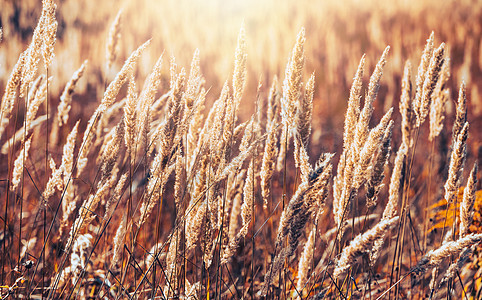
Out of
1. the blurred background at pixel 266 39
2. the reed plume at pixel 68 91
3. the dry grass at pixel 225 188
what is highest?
the blurred background at pixel 266 39

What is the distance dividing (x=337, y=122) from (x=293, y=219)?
12.3 ft

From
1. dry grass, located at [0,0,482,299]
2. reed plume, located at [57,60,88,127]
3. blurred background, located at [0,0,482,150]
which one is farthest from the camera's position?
blurred background, located at [0,0,482,150]

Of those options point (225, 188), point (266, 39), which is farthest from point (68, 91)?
point (266, 39)

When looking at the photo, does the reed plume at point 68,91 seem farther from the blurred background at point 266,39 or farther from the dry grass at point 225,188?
the blurred background at point 266,39

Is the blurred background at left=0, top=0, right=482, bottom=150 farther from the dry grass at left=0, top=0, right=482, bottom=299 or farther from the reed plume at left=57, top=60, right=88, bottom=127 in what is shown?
the reed plume at left=57, top=60, right=88, bottom=127

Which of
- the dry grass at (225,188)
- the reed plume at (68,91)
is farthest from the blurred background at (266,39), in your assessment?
the reed plume at (68,91)

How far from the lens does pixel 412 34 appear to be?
202 inches

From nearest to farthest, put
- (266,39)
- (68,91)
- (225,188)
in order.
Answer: (225,188)
(68,91)
(266,39)

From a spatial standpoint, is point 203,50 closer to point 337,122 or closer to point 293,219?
point 337,122

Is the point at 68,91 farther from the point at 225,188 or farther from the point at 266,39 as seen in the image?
the point at 266,39

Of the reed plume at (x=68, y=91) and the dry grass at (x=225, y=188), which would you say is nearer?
the dry grass at (x=225, y=188)

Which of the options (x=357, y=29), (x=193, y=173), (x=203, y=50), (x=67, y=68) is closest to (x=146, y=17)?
(x=203, y=50)

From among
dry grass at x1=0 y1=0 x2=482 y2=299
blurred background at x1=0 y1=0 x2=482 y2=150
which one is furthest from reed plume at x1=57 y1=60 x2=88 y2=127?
blurred background at x1=0 y1=0 x2=482 y2=150

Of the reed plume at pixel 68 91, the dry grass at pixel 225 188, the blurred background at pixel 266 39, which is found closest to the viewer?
the dry grass at pixel 225 188
